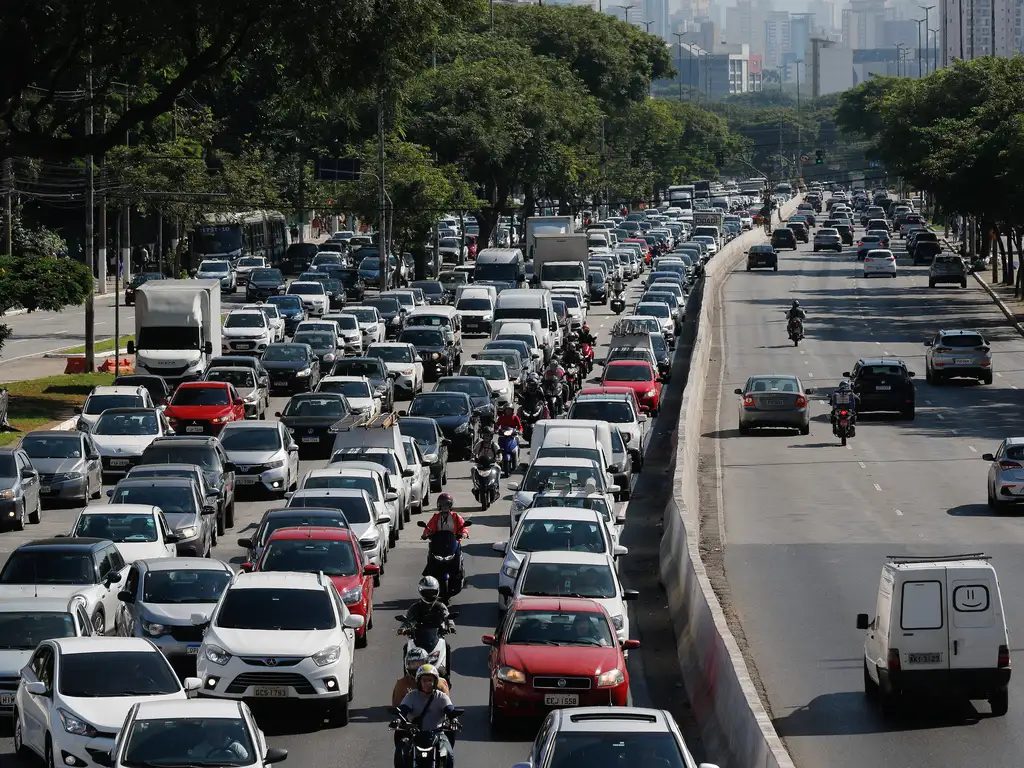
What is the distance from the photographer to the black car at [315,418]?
41.3m

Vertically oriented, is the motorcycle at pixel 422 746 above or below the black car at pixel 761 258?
below

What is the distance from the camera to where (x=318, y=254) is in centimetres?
9688

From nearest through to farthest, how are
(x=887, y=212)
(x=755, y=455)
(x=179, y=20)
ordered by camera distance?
(x=179, y=20)
(x=755, y=455)
(x=887, y=212)

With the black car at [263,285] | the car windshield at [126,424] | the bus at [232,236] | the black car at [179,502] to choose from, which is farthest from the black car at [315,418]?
the bus at [232,236]

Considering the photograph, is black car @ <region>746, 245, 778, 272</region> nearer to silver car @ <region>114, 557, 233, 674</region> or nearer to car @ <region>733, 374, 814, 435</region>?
car @ <region>733, 374, 814, 435</region>

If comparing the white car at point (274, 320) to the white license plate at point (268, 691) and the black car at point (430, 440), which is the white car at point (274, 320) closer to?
the black car at point (430, 440)

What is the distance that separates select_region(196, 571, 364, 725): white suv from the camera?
1864cm

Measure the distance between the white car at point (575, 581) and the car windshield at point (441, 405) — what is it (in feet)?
64.9

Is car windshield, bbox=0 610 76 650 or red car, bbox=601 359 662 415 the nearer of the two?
car windshield, bbox=0 610 76 650

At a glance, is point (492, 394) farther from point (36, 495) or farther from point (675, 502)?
point (675, 502)

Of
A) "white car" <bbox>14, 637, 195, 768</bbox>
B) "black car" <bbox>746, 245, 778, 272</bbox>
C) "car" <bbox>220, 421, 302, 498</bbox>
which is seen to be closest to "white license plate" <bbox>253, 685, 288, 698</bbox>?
"white car" <bbox>14, 637, 195, 768</bbox>

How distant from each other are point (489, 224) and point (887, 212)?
2789 inches

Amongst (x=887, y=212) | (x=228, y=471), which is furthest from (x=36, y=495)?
(x=887, y=212)

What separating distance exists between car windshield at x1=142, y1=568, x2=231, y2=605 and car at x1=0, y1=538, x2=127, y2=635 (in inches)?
43.4
